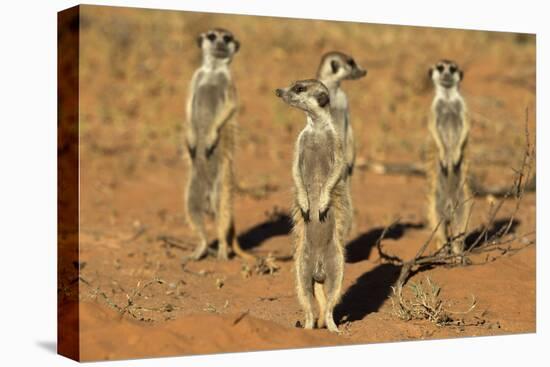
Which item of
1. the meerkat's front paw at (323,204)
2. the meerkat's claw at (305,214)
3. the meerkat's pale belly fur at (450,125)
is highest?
the meerkat's pale belly fur at (450,125)

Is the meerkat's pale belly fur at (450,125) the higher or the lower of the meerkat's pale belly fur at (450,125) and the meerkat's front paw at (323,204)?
the higher

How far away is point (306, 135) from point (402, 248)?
282 centimetres

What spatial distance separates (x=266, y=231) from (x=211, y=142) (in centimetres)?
162

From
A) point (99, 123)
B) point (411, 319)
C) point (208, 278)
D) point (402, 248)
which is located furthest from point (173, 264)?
point (99, 123)

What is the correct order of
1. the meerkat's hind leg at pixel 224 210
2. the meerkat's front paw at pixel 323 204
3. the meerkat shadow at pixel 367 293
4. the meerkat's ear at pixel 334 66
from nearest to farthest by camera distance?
the meerkat's front paw at pixel 323 204
the meerkat shadow at pixel 367 293
the meerkat's ear at pixel 334 66
the meerkat's hind leg at pixel 224 210

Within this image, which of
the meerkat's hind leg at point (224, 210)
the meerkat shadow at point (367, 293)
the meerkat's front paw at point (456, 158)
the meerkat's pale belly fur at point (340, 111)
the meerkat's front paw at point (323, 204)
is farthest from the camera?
the meerkat's hind leg at point (224, 210)

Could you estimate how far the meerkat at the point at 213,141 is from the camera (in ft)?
28.5

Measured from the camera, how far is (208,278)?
26.7ft

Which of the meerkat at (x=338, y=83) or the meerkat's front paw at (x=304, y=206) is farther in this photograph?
the meerkat at (x=338, y=83)

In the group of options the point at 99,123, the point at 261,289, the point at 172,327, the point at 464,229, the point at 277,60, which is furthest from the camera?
the point at 277,60

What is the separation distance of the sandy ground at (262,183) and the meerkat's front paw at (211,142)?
102 cm

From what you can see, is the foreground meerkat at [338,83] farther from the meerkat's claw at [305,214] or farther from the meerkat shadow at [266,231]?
the meerkat's claw at [305,214]

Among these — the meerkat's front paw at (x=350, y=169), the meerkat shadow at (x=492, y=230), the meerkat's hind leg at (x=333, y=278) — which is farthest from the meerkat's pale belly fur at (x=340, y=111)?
the meerkat's hind leg at (x=333, y=278)

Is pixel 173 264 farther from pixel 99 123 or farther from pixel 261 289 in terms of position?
pixel 99 123
